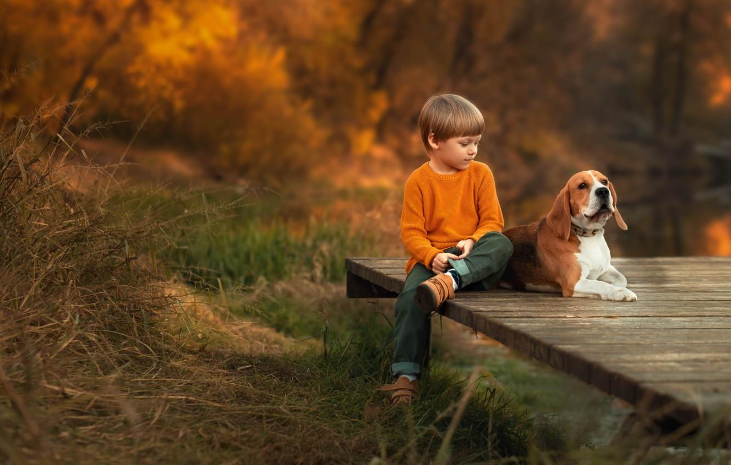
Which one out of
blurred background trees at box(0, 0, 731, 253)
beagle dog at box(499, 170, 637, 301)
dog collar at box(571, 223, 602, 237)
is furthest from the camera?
blurred background trees at box(0, 0, 731, 253)

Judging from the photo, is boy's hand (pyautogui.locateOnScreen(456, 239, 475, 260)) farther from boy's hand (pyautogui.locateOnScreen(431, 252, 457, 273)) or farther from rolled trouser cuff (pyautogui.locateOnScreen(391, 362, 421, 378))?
rolled trouser cuff (pyautogui.locateOnScreen(391, 362, 421, 378))

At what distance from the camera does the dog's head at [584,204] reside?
152 inches

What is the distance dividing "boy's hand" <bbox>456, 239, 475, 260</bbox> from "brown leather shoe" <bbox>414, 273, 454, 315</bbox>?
0.23m

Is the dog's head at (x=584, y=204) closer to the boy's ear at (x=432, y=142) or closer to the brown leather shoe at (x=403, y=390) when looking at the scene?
the boy's ear at (x=432, y=142)

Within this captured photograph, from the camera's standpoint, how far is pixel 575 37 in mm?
30172

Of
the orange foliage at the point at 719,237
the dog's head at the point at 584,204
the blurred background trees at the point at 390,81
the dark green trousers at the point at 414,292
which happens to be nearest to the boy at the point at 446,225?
the dark green trousers at the point at 414,292

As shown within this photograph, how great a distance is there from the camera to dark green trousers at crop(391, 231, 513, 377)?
13.0 feet

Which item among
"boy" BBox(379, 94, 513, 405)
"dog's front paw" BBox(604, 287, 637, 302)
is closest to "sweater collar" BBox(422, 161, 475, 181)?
"boy" BBox(379, 94, 513, 405)

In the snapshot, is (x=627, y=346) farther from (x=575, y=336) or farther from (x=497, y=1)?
(x=497, y=1)

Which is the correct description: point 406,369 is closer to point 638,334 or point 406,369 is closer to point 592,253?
point 592,253

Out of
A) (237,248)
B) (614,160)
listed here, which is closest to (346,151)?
(614,160)

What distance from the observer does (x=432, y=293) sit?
12.4 feet

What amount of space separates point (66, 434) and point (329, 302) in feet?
13.1

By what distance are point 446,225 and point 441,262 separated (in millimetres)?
254
